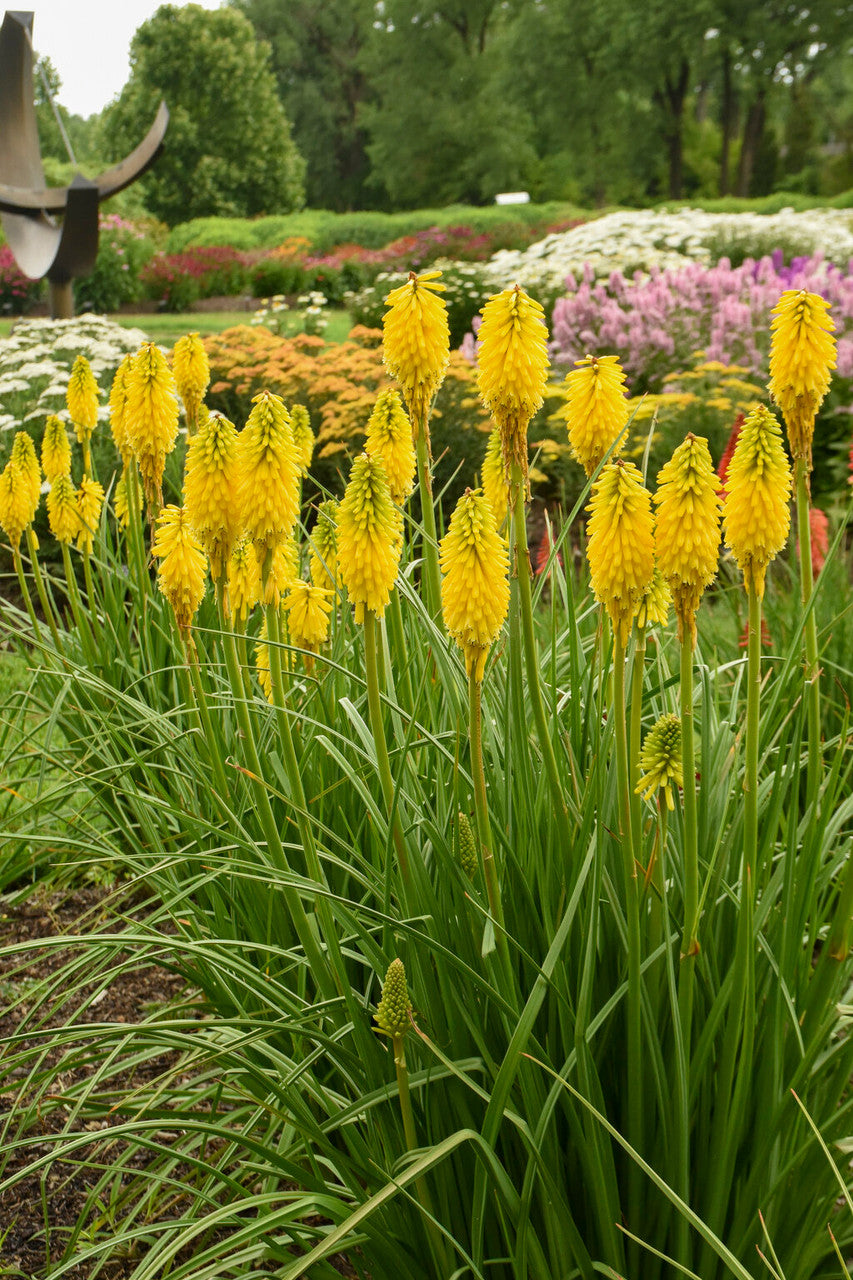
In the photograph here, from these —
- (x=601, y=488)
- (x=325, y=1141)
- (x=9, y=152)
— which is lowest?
(x=325, y=1141)

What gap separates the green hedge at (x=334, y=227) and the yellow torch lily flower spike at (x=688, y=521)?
28188 millimetres

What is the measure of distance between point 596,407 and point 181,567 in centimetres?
85

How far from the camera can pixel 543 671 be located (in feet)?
7.69

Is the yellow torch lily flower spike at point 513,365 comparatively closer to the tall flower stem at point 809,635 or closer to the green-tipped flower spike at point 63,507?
the tall flower stem at point 809,635

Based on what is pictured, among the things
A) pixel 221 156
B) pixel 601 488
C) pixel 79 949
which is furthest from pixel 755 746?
pixel 221 156

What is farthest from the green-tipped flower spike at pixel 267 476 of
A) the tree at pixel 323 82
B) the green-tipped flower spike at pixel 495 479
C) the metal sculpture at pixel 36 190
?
the tree at pixel 323 82

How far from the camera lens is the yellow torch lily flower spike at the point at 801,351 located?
164cm

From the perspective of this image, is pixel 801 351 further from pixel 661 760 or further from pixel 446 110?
pixel 446 110

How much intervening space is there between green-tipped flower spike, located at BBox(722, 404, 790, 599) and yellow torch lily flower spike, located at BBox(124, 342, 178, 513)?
50.0 inches

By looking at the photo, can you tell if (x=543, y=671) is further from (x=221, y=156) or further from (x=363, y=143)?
(x=363, y=143)

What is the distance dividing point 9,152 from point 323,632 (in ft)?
41.7

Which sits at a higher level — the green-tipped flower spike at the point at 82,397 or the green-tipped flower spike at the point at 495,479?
the green-tipped flower spike at the point at 82,397

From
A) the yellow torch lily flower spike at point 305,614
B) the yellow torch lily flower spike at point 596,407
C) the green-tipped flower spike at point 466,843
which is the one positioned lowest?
the green-tipped flower spike at point 466,843

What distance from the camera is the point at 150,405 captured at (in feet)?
7.66
